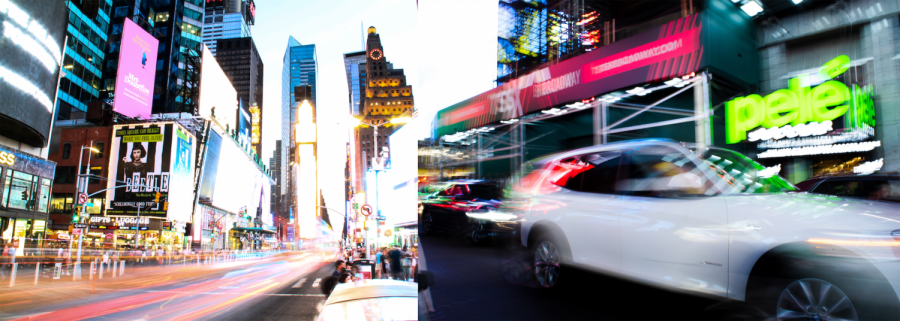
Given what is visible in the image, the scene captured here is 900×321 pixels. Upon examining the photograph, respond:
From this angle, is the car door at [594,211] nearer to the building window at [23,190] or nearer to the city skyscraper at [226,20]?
the city skyscraper at [226,20]

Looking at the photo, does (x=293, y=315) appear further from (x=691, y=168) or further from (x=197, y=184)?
(x=197, y=184)

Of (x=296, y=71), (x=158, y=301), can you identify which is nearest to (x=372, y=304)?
(x=296, y=71)

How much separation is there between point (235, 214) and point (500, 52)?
44182 millimetres

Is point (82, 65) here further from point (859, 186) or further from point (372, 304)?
point (859, 186)

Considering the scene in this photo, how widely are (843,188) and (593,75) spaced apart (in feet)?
3.52

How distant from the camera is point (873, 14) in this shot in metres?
1.59

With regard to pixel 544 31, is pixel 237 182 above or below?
above

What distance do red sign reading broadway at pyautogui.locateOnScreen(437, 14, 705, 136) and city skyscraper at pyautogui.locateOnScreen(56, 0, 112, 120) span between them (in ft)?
30.1

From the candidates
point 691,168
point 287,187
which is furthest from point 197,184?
point 691,168

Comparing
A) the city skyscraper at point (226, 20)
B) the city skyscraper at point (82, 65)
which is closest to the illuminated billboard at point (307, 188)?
the city skyscraper at point (226, 20)

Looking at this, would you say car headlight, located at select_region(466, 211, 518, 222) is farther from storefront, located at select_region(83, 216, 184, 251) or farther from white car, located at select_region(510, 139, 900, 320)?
storefront, located at select_region(83, 216, 184, 251)

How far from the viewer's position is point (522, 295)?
2.05m

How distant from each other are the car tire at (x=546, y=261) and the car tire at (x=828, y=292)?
0.83m

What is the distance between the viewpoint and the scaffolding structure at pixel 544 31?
2.16m
